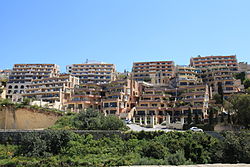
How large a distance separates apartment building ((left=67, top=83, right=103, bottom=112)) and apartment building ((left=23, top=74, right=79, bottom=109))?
12.3ft

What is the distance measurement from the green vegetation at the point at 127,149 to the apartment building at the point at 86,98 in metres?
37.3

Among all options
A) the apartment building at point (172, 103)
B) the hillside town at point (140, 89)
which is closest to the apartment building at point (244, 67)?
the hillside town at point (140, 89)

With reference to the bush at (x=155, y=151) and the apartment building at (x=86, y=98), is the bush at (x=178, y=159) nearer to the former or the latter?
the bush at (x=155, y=151)

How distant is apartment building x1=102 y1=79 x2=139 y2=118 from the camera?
71688mm

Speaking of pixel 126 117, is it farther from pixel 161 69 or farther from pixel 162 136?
pixel 161 69

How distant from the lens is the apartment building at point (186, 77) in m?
81.7

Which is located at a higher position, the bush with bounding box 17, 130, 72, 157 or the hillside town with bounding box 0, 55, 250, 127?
the hillside town with bounding box 0, 55, 250, 127

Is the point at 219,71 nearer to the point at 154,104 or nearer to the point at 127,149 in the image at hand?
the point at 154,104

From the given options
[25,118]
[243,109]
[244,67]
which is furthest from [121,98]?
[244,67]

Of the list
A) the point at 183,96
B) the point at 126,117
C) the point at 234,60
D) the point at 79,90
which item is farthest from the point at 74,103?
the point at 234,60

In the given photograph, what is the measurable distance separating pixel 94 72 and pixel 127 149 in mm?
77765

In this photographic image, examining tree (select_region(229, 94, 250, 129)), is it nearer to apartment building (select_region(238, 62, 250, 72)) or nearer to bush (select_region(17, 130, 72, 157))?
bush (select_region(17, 130, 72, 157))

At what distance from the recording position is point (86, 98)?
7719cm

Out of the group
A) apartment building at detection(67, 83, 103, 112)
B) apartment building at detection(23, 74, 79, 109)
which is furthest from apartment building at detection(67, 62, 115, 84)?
apartment building at detection(67, 83, 103, 112)
